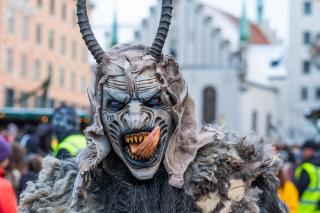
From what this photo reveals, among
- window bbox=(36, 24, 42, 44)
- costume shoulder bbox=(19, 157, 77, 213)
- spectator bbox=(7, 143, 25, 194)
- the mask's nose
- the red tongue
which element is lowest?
spectator bbox=(7, 143, 25, 194)

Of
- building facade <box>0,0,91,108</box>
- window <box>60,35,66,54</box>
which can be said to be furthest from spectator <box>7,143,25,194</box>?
window <box>60,35,66,54</box>

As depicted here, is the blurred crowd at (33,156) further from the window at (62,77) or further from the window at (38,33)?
the window at (62,77)

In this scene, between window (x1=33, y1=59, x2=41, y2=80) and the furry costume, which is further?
window (x1=33, y1=59, x2=41, y2=80)

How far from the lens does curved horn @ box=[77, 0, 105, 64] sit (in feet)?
10.3

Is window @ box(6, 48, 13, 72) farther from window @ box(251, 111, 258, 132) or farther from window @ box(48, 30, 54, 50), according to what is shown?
window @ box(251, 111, 258, 132)

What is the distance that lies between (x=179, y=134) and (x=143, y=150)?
25 centimetres

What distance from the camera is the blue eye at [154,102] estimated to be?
10.3ft

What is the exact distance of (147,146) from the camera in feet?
9.96

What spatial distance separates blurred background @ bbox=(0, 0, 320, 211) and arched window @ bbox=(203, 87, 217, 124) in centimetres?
7

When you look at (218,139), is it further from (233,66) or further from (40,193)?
(233,66)

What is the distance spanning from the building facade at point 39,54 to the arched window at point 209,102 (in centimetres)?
895

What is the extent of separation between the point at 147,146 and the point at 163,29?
0.49 metres

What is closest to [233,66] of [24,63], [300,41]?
[300,41]

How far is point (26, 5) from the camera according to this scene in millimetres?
46188
